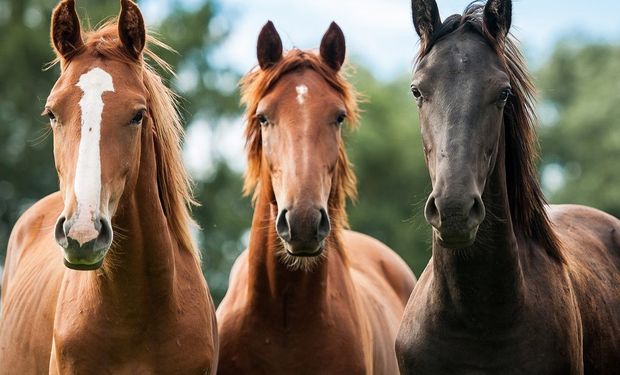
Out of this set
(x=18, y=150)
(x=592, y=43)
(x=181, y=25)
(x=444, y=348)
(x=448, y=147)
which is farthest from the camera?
(x=592, y=43)

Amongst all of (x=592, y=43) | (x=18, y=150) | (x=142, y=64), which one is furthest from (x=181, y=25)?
(x=142, y=64)

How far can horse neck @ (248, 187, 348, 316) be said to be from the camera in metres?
6.26

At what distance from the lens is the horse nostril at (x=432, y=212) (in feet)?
15.4

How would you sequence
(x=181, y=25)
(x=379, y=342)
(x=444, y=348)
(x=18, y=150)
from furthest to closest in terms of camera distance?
1. (x=181, y=25)
2. (x=18, y=150)
3. (x=379, y=342)
4. (x=444, y=348)

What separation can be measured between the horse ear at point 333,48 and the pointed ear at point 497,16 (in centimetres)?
142

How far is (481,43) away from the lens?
527 cm

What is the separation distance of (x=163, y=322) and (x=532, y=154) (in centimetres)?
221

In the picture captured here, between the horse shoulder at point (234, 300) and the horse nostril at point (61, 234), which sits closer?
the horse nostril at point (61, 234)

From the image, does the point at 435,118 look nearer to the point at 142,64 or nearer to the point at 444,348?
the point at 444,348

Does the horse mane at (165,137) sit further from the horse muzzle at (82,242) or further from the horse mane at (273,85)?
the horse muzzle at (82,242)

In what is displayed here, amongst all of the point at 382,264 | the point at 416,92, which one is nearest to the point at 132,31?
the point at 416,92

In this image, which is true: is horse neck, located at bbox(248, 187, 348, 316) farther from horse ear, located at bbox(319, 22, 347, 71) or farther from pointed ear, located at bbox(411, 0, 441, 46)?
pointed ear, located at bbox(411, 0, 441, 46)

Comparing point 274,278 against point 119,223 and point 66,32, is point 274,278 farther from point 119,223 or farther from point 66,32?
point 66,32

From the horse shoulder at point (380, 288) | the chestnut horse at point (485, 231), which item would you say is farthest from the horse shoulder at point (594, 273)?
the horse shoulder at point (380, 288)
